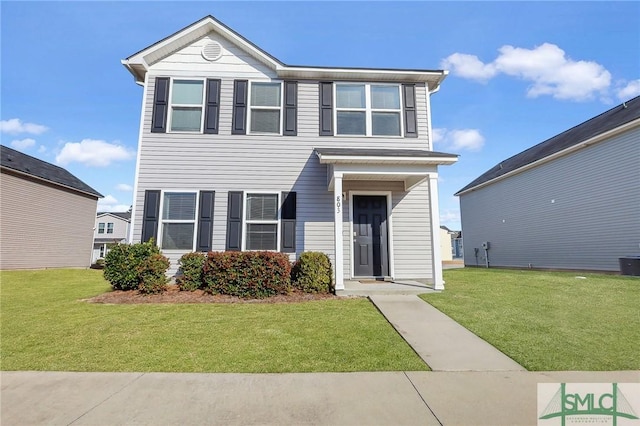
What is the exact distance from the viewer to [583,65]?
12.4 meters

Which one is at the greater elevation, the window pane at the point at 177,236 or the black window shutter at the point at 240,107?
the black window shutter at the point at 240,107

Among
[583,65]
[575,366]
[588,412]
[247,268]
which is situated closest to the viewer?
[588,412]

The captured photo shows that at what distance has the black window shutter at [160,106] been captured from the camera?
27.7 feet

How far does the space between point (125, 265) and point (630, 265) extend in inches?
602

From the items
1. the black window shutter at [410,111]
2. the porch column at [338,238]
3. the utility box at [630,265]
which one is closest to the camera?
the porch column at [338,238]

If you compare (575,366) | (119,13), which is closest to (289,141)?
(119,13)

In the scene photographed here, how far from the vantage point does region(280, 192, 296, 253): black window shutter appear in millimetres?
8164

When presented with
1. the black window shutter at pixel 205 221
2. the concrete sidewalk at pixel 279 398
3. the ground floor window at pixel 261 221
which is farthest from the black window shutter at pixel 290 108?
the concrete sidewalk at pixel 279 398

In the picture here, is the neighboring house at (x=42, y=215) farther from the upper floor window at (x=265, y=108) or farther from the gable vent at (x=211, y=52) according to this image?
the upper floor window at (x=265, y=108)

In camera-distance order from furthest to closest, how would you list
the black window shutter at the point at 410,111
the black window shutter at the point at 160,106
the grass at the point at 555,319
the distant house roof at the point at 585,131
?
1. the distant house roof at the point at 585,131
2. the black window shutter at the point at 410,111
3. the black window shutter at the point at 160,106
4. the grass at the point at 555,319

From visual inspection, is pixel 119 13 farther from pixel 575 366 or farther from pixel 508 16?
pixel 575 366

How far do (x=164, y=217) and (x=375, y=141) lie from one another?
19.7ft

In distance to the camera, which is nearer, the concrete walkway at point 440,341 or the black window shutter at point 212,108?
the concrete walkway at point 440,341

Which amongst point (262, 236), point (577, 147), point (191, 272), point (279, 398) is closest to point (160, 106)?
point (262, 236)
